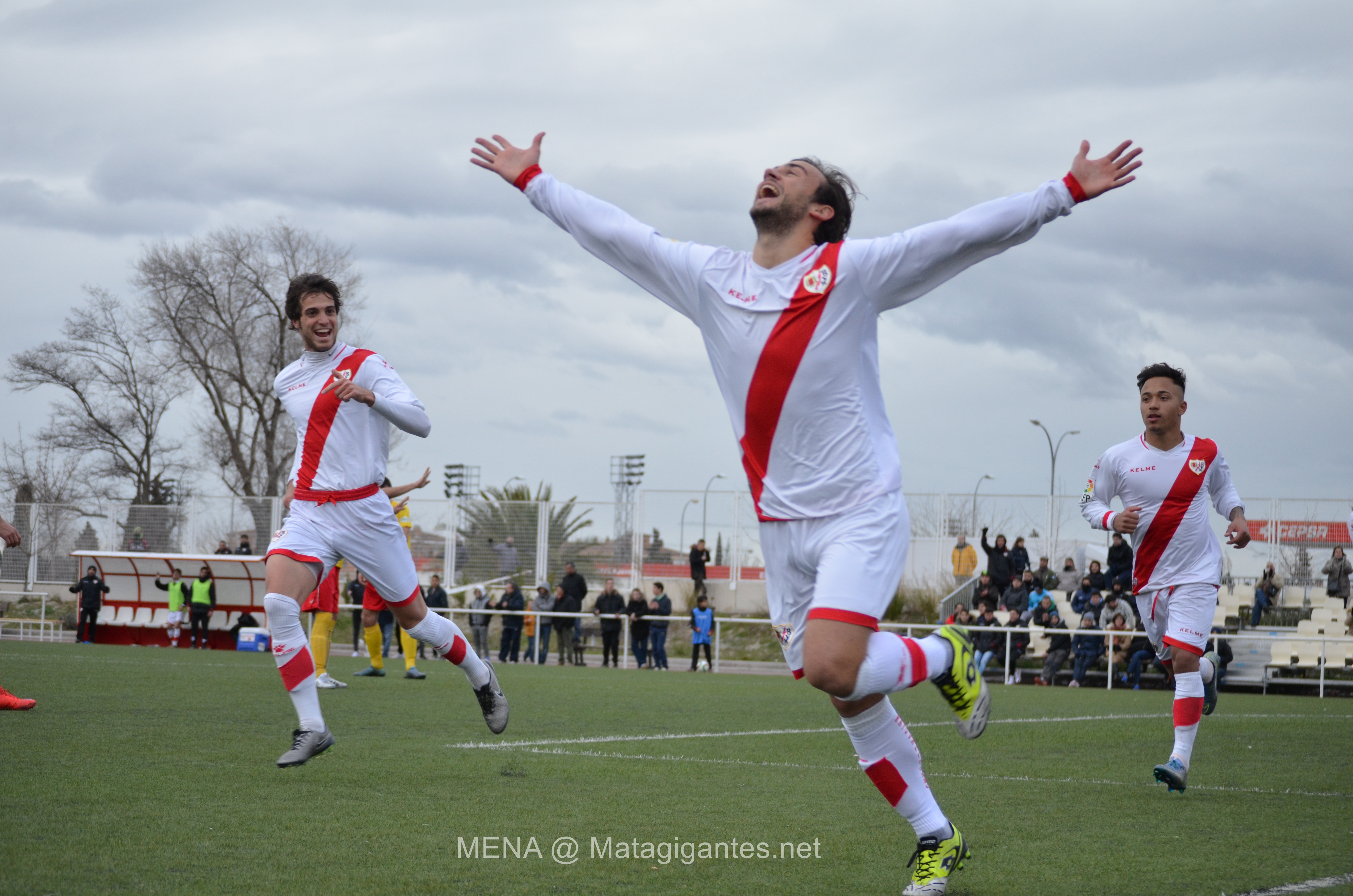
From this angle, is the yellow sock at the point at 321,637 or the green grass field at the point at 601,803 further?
the yellow sock at the point at 321,637

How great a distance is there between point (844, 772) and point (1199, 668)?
7.64 feet

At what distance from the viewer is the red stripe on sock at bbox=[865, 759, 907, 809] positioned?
4438 mm

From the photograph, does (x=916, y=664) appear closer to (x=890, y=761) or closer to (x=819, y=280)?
(x=890, y=761)

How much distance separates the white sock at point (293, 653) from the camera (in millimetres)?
6797

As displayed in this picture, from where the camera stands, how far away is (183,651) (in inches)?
890

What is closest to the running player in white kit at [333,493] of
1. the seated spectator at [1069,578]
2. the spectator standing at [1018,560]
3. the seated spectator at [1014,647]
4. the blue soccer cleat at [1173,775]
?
the blue soccer cleat at [1173,775]

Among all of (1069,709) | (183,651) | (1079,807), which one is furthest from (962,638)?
(183,651)

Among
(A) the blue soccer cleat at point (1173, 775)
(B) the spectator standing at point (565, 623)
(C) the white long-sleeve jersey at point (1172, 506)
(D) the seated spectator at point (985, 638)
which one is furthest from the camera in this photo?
(B) the spectator standing at point (565, 623)

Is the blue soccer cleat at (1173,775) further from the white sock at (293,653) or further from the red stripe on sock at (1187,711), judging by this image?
the white sock at (293,653)

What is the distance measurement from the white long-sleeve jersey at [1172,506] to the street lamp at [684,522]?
26.0 m

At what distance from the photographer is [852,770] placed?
24.0 ft

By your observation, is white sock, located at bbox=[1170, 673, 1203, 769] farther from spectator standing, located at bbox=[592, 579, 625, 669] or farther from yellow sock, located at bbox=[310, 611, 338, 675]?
spectator standing, located at bbox=[592, 579, 625, 669]

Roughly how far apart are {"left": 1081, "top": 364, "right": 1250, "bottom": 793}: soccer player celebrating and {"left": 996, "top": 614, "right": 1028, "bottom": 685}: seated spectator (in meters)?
15.2

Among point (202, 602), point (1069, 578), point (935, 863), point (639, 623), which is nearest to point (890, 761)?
point (935, 863)
